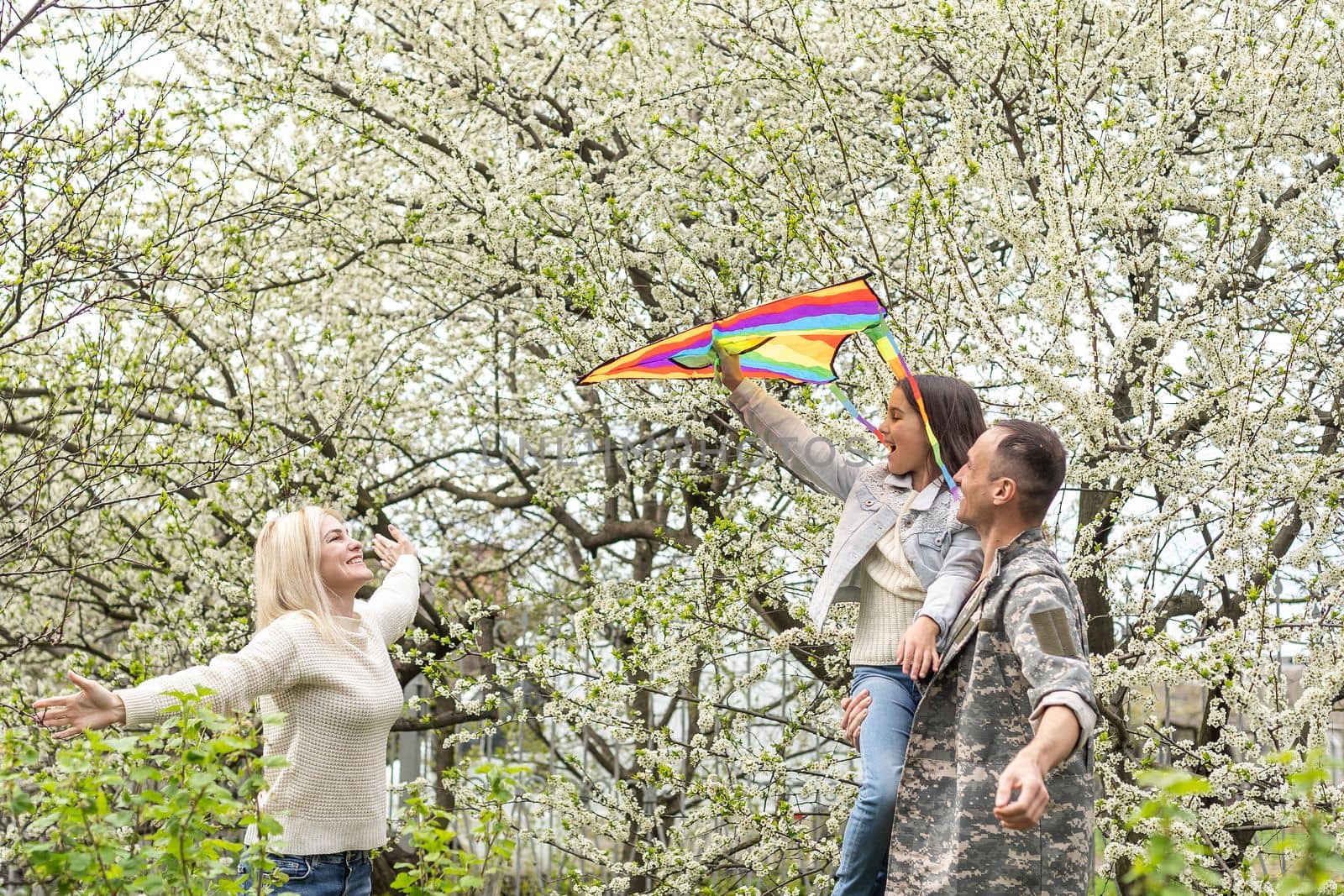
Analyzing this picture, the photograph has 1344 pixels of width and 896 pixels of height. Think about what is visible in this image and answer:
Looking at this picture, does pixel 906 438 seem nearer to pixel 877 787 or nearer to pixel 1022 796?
pixel 877 787

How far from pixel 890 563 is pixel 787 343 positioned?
2.81ft

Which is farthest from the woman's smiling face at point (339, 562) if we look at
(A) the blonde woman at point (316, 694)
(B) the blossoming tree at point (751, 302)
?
(B) the blossoming tree at point (751, 302)

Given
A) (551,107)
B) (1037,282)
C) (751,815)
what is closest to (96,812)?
(751,815)

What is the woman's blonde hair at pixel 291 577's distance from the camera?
10.7 feet

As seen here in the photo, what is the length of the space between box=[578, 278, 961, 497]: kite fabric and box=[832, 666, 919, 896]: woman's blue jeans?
533 millimetres

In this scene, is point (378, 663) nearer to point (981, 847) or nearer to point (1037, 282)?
point (981, 847)

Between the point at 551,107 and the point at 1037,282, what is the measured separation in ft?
12.4

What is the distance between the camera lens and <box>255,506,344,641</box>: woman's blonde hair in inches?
128

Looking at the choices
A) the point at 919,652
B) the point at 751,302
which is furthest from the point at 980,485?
the point at 751,302

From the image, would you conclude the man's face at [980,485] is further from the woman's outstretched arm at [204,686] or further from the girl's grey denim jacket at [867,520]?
the woman's outstretched arm at [204,686]

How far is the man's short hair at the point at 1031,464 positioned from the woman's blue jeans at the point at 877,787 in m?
0.59

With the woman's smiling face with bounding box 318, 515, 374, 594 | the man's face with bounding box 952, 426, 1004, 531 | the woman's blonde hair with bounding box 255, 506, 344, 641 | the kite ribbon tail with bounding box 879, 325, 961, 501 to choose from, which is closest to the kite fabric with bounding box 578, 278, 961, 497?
the kite ribbon tail with bounding box 879, 325, 961, 501

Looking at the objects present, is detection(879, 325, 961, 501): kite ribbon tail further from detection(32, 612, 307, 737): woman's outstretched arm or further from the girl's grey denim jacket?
detection(32, 612, 307, 737): woman's outstretched arm

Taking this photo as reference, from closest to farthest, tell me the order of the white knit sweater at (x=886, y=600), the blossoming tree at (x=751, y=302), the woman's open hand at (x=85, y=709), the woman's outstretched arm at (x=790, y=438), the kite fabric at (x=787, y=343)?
the woman's open hand at (x=85, y=709), the white knit sweater at (x=886, y=600), the kite fabric at (x=787, y=343), the woman's outstretched arm at (x=790, y=438), the blossoming tree at (x=751, y=302)
